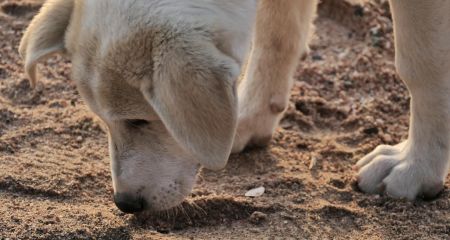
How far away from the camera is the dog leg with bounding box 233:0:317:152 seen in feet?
15.2

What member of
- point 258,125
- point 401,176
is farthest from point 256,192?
point 401,176

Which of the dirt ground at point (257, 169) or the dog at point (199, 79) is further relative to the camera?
the dirt ground at point (257, 169)

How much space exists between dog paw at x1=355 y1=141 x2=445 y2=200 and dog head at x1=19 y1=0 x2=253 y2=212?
3.03 feet

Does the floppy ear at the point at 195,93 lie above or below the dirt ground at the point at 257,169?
above

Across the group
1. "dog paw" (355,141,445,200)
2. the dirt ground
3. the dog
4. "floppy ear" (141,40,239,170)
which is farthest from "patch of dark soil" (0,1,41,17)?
"floppy ear" (141,40,239,170)

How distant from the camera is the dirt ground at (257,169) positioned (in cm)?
398

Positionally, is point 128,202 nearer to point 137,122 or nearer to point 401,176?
point 137,122

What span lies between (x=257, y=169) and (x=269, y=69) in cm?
53

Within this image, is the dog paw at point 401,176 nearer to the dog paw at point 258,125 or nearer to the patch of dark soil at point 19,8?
the dog paw at point 258,125

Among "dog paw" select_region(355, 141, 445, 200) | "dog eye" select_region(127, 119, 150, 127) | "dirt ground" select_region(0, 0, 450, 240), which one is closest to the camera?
"dog eye" select_region(127, 119, 150, 127)

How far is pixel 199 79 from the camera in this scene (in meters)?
3.24

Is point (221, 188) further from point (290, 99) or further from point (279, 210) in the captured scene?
point (290, 99)

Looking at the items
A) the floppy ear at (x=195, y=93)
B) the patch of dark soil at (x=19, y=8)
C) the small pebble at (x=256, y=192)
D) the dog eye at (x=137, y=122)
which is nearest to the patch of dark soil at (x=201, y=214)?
the small pebble at (x=256, y=192)

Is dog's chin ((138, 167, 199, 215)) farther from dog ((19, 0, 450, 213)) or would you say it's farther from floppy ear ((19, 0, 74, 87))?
floppy ear ((19, 0, 74, 87))
